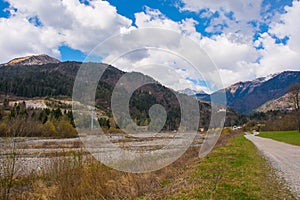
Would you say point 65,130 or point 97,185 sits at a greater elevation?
point 65,130

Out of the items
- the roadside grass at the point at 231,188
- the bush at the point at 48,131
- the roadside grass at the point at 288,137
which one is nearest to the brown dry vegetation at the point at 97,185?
the roadside grass at the point at 231,188

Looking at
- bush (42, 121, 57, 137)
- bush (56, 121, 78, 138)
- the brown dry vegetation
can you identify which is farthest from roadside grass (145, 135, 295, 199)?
bush (56, 121, 78, 138)

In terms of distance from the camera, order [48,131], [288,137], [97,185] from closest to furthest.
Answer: [97,185]
[288,137]
[48,131]

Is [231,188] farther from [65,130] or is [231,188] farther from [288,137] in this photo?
[65,130]

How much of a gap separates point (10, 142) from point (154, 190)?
17.5ft

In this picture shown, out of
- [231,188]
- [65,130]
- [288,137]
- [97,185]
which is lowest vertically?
[288,137]

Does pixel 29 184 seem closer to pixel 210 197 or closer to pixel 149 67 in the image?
pixel 149 67

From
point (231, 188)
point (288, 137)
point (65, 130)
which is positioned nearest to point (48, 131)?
point (65, 130)

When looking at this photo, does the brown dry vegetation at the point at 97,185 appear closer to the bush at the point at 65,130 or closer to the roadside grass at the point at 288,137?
the roadside grass at the point at 288,137

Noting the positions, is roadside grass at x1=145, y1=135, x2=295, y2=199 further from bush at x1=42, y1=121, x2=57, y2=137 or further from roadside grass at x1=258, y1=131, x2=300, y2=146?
bush at x1=42, y1=121, x2=57, y2=137

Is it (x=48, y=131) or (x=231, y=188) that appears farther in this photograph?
(x=48, y=131)

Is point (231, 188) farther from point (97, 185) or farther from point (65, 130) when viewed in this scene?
point (65, 130)

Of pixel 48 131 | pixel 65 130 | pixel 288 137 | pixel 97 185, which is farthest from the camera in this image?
pixel 65 130

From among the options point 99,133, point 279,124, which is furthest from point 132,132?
point 279,124
